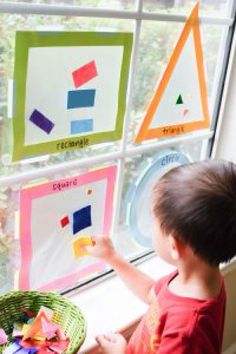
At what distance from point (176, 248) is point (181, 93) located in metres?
0.61

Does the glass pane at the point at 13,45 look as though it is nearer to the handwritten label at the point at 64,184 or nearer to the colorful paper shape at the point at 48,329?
the handwritten label at the point at 64,184

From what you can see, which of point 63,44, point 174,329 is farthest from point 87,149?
point 174,329

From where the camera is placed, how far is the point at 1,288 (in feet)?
3.91

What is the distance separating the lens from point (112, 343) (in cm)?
114

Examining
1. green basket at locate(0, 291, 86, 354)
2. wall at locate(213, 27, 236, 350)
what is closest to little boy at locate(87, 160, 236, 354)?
green basket at locate(0, 291, 86, 354)

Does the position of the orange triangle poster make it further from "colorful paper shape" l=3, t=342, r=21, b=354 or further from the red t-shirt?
"colorful paper shape" l=3, t=342, r=21, b=354

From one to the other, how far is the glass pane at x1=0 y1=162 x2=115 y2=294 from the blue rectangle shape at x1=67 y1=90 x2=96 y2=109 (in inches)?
6.6

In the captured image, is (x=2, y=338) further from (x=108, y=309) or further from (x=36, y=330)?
(x=108, y=309)

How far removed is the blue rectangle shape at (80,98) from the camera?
111cm

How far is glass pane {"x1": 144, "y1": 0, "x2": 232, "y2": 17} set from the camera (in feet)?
4.13

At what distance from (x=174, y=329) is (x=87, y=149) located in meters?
0.49

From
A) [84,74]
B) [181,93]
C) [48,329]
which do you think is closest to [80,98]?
[84,74]

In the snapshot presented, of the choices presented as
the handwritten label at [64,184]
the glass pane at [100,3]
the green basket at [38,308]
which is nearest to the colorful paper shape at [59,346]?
the green basket at [38,308]

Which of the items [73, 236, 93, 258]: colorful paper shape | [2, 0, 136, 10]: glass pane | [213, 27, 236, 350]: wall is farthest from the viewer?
[213, 27, 236, 350]: wall
